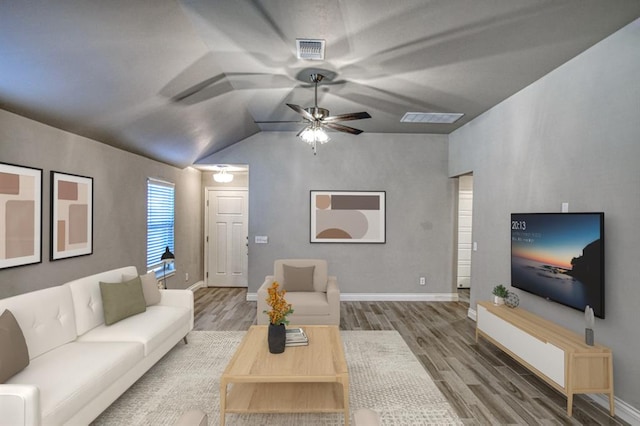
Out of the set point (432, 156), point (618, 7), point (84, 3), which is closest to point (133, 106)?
point (84, 3)

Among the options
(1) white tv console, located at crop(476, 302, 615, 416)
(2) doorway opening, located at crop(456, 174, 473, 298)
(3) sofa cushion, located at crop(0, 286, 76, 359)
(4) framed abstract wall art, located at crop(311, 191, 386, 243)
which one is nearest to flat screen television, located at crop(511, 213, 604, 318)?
(1) white tv console, located at crop(476, 302, 615, 416)

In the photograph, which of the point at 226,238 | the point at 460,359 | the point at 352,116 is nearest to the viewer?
the point at 352,116

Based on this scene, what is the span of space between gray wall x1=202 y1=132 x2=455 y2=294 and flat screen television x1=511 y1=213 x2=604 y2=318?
2212mm

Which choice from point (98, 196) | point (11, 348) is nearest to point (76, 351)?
point (11, 348)

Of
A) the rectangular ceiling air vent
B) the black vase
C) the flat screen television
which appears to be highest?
the rectangular ceiling air vent

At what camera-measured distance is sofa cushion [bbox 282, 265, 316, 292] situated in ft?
15.3

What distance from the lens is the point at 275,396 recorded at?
2488mm

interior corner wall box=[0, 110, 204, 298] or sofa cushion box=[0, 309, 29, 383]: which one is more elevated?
interior corner wall box=[0, 110, 204, 298]

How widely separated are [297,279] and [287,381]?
7.67 ft

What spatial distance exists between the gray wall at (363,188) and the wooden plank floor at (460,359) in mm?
545

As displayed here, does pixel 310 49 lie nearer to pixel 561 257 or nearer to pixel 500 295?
pixel 561 257

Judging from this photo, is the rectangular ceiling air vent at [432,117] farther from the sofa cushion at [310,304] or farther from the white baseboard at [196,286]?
the white baseboard at [196,286]

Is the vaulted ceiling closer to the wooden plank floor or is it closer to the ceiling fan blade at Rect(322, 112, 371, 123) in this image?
the ceiling fan blade at Rect(322, 112, 371, 123)

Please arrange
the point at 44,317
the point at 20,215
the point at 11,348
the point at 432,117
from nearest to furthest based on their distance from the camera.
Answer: the point at 11,348 < the point at 44,317 < the point at 20,215 < the point at 432,117
